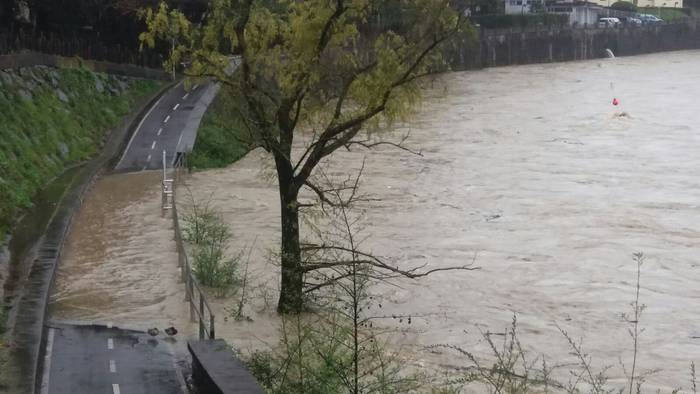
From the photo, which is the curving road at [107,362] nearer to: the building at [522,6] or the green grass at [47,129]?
the green grass at [47,129]

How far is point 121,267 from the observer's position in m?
25.2

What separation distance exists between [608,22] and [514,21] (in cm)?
1494

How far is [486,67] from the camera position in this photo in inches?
3959

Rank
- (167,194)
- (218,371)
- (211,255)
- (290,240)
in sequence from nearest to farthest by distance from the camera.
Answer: (218,371), (290,240), (211,255), (167,194)

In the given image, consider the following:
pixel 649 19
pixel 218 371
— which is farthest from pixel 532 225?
pixel 649 19

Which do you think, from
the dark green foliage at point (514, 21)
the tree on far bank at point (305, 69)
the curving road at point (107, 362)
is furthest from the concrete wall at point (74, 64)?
the dark green foliage at point (514, 21)

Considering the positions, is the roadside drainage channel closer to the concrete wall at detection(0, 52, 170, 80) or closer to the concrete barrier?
the concrete barrier

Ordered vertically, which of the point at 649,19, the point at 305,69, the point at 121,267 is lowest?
the point at 121,267

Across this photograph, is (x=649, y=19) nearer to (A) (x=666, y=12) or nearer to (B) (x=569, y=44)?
(A) (x=666, y=12)

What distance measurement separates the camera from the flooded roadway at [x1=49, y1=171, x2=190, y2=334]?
Answer: 20969mm

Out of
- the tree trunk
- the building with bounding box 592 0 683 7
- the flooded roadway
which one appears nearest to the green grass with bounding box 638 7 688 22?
the building with bounding box 592 0 683 7

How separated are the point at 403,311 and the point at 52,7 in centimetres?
3439

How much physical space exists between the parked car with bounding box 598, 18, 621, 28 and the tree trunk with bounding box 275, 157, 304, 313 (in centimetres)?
9995

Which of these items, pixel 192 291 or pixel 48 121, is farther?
pixel 48 121
